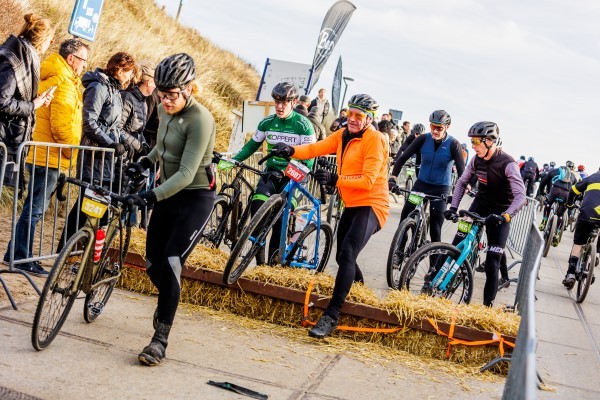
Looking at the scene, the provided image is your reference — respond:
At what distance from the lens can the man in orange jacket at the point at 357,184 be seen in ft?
21.7

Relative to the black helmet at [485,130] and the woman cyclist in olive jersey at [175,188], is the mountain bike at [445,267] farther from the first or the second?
the woman cyclist in olive jersey at [175,188]

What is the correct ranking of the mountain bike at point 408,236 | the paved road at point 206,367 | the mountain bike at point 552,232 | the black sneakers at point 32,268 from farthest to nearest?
the mountain bike at point 552,232 < the mountain bike at point 408,236 < the black sneakers at point 32,268 < the paved road at point 206,367

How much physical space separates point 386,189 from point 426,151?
300cm

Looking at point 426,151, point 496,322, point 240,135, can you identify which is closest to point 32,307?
point 496,322

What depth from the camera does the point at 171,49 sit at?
74.2ft

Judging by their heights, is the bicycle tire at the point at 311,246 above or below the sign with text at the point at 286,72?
below

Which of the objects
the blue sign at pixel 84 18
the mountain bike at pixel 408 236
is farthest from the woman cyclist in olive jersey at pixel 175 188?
the blue sign at pixel 84 18

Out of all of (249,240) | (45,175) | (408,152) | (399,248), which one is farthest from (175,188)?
(408,152)

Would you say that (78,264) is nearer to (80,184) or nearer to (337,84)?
(80,184)

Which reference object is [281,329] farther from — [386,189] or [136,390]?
[136,390]

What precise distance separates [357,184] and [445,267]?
1.70 meters

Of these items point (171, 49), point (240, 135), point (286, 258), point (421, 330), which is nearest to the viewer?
point (421, 330)

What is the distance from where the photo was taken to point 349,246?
22.1 feet

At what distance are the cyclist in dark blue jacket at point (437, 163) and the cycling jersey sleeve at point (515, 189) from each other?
1.40m
